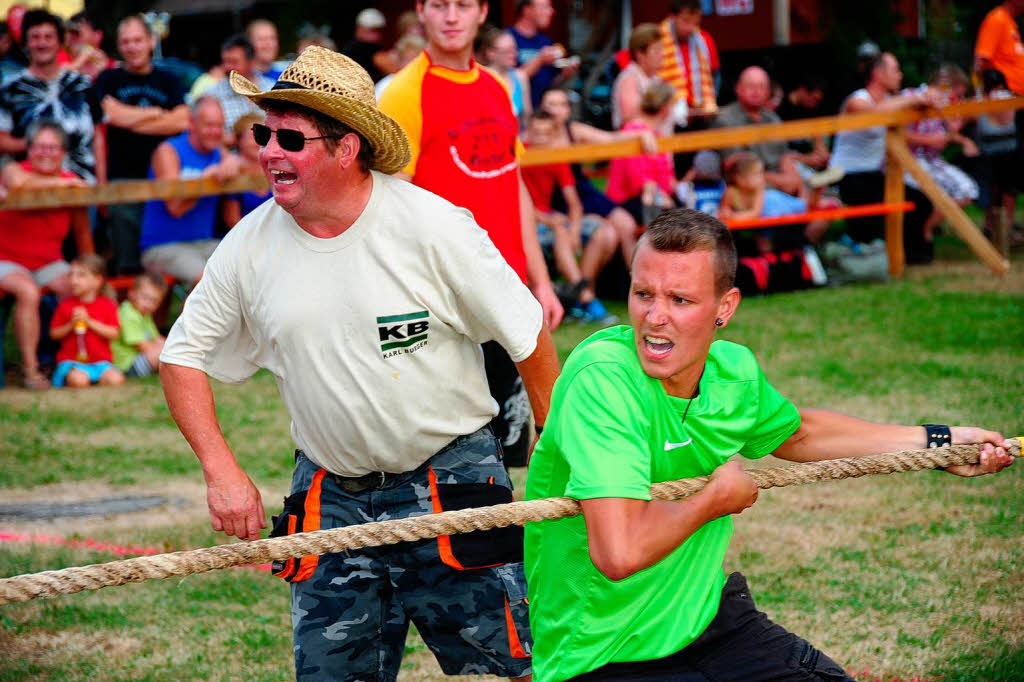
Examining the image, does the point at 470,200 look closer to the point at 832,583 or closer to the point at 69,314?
the point at 832,583

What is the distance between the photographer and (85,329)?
9086 mm

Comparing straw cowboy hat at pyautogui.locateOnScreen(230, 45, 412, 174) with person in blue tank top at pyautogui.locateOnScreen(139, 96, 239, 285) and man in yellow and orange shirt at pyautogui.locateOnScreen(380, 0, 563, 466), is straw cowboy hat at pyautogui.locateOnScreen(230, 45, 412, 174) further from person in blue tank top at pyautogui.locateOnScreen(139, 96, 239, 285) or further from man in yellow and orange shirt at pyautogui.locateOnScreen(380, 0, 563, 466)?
person in blue tank top at pyautogui.locateOnScreen(139, 96, 239, 285)

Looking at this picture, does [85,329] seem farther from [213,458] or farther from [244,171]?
[213,458]

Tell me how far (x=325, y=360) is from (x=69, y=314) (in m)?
6.19

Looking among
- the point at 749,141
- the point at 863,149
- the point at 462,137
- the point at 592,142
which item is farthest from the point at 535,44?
the point at 462,137

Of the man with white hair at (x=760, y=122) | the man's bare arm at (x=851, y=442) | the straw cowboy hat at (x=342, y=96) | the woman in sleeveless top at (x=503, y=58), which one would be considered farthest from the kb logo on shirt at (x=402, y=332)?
the man with white hair at (x=760, y=122)

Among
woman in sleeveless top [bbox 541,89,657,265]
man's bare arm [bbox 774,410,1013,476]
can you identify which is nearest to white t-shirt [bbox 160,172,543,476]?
man's bare arm [bbox 774,410,1013,476]

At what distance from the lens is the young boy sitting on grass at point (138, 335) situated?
30.5ft

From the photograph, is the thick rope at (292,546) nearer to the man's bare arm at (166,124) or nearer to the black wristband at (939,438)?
the black wristband at (939,438)

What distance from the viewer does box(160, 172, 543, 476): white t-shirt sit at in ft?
11.1

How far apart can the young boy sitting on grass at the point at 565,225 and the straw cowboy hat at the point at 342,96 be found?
6.70 meters

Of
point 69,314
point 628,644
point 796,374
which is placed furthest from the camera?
point 69,314

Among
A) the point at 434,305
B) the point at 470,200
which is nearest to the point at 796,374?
the point at 470,200

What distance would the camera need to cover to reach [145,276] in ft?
31.1
